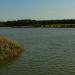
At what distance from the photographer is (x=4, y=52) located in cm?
2325

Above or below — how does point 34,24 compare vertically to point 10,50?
below

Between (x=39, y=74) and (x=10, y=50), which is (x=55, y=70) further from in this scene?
(x=10, y=50)

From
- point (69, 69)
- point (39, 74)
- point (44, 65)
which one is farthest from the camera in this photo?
point (44, 65)

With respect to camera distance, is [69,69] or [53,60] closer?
[69,69]

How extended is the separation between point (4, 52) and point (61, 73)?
7.05m

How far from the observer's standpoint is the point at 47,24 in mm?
170500

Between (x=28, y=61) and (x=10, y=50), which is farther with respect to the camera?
(x=10, y=50)

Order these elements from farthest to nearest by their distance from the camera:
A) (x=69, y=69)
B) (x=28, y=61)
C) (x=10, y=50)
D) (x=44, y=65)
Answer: (x=10, y=50)
(x=28, y=61)
(x=44, y=65)
(x=69, y=69)

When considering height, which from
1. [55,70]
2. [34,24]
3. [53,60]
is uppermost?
[55,70]

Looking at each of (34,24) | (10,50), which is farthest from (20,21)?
(10,50)

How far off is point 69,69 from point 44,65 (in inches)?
89.2

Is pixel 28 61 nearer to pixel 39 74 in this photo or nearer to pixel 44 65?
pixel 44 65

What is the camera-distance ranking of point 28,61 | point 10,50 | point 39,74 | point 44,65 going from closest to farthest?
point 39,74
point 44,65
point 28,61
point 10,50

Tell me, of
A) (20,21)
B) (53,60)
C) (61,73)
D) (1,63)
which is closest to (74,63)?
(53,60)
